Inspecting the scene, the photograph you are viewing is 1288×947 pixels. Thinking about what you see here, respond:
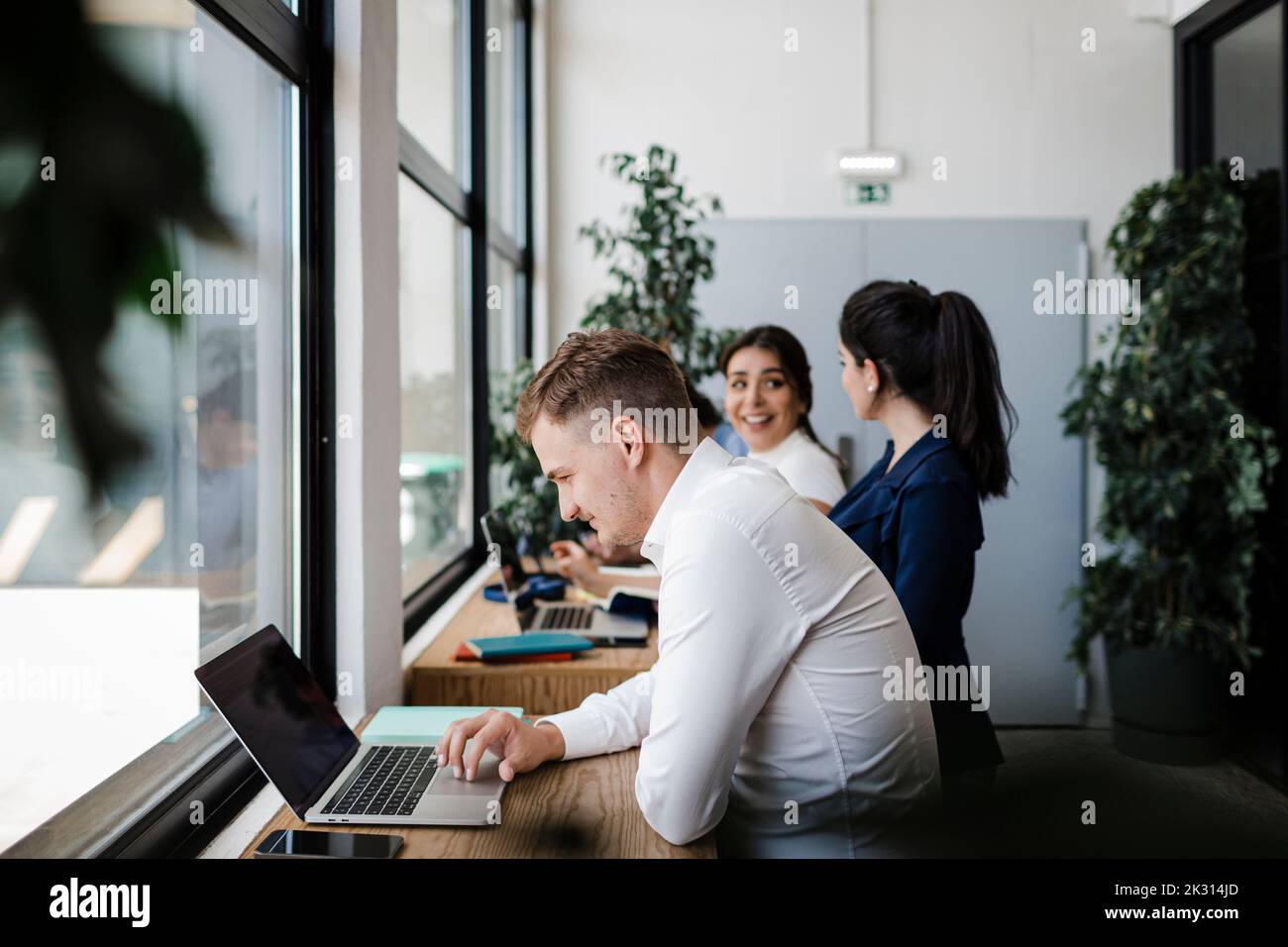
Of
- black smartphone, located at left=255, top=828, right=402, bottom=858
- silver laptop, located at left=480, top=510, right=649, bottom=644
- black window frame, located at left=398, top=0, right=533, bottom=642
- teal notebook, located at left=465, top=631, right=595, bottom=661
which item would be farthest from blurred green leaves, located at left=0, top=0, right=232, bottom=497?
black window frame, located at left=398, top=0, right=533, bottom=642

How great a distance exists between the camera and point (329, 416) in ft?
4.99

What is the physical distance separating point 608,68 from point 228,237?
3.16m

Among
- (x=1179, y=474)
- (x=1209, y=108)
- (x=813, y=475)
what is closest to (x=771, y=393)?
(x=813, y=475)

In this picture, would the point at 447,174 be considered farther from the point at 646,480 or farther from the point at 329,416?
the point at 646,480

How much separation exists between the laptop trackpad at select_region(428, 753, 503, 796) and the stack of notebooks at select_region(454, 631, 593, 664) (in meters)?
0.56

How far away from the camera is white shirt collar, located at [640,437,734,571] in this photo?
3.73 feet

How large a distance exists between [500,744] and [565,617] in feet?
3.14

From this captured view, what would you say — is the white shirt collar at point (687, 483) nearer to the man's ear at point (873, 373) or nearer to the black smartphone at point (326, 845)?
the black smartphone at point (326, 845)

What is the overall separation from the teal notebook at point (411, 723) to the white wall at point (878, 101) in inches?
99.7

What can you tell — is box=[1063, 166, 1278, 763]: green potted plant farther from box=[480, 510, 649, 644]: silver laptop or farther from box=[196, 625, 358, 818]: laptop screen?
box=[196, 625, 358, 818]: laptop screen

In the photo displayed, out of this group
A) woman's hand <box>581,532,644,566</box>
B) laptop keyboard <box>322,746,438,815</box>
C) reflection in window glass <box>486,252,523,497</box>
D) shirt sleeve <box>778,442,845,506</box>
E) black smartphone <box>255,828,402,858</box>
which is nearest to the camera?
black smartphone <box>255,828,402,858</box>

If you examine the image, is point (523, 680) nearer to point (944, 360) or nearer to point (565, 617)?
point (565, 617)

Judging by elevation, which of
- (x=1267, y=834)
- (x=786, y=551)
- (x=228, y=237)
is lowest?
(x=1267, y=834)
